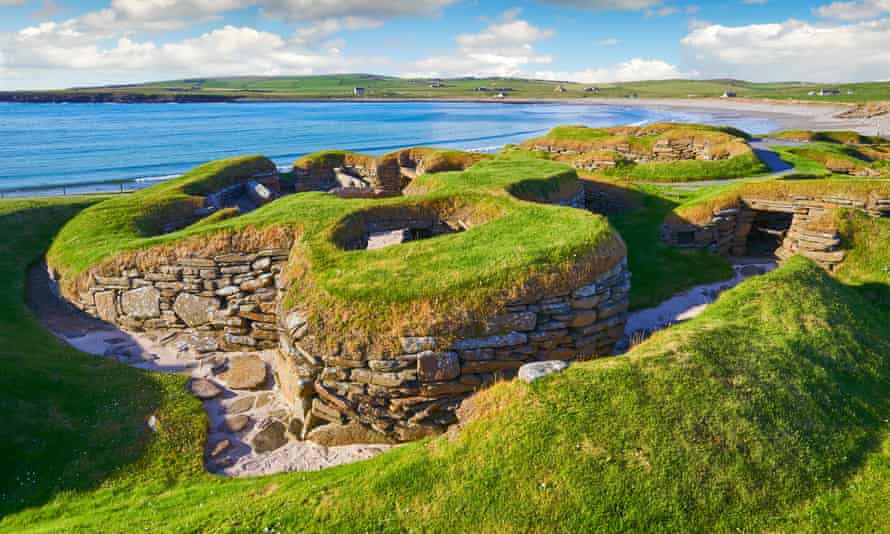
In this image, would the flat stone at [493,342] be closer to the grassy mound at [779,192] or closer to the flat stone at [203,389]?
the flat stone at [203,389]

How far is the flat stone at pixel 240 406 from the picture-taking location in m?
11.6

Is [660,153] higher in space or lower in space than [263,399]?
higher

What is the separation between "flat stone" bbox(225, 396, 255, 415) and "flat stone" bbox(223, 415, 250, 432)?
0.78ft

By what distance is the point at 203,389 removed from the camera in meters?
12.1

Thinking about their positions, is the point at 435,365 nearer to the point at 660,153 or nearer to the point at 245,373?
the point at 245,373

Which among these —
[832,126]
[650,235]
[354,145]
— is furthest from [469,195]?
[832,126]

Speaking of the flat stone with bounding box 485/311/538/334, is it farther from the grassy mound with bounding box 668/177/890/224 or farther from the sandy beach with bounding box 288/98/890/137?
the sandy beach with bounding box 288/98/890/137

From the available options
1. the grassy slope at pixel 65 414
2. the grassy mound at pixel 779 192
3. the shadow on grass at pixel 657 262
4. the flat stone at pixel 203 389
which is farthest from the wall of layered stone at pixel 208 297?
the grassy mound at pixel 779 192

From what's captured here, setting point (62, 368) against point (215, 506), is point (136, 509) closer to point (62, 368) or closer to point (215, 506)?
point (215, 506)

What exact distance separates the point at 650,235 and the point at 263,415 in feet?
50.8

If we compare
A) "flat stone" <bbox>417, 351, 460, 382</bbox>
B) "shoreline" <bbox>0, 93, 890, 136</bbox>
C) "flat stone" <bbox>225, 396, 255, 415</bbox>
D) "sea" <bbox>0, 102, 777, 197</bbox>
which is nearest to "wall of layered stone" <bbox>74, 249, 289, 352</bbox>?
"flat stone" <bbox>225, 396, 255, 415</bbox>

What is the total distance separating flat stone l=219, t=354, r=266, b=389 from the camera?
12531 mm

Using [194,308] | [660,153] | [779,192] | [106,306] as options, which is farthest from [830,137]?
[106,306]

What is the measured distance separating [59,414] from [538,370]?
33.0 feet
